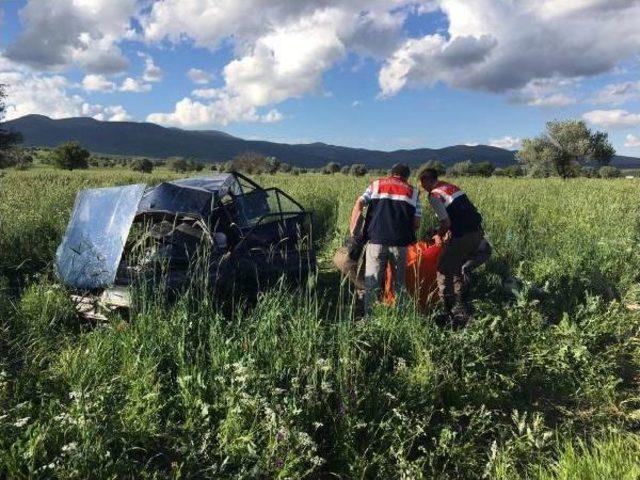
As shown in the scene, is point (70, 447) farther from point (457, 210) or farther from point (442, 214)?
point (457, 210)

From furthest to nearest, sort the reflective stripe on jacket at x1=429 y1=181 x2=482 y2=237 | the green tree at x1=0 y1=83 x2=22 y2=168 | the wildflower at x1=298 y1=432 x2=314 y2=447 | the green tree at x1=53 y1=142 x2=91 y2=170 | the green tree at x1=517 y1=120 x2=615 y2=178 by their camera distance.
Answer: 1. the green tree at x1=53 y1=142 x2=91 y2=170
2. the green tree at x1=517 y1=120 x2=615 y2=178
3. the green tree at x1=0 y1=83 x2=22 y2=168
4. the reflective stripe on jacket at x1=429 y1=181 x2=482 y2=237
5. the wildflower at x1=298 y1=432 x2=314 y2=447

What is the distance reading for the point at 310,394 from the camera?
354 centimetres

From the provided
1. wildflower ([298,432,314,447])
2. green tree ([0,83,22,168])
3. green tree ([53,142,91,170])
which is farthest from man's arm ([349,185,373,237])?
green tree ([53,142,91,170])

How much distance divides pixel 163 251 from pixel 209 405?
2.38m

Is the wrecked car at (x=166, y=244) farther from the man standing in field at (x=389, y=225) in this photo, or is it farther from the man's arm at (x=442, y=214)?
the man's arm at (x=442, y=214)

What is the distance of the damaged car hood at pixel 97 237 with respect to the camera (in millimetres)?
5309

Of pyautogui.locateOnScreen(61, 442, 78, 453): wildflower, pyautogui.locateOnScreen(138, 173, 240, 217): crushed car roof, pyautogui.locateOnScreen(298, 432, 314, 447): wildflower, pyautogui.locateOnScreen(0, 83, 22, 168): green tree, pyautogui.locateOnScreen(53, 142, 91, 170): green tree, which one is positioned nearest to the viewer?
pyautogui.locateOnScreen(61, 442, 78, 453): wildflower

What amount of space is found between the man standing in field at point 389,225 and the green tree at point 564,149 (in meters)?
56.5

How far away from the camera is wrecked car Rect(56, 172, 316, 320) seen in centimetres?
511

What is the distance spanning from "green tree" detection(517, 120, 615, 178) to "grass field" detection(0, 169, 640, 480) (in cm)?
5696

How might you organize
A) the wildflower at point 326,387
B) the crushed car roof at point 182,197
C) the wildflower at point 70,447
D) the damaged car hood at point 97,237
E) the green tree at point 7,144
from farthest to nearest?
the green tree at point 7,144, the crushed car roof at point 182,197, the damaged car hood at point 97,237, the wildflower at point 326,387, the wildflower at point 70,447

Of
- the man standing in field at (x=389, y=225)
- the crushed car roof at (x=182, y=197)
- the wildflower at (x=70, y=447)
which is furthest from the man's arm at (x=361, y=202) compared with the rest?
the wildflower at (x=70, y=447)

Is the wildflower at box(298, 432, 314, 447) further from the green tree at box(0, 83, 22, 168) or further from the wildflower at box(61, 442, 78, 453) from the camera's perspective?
the green tree at box(0, 83, 22, 168)

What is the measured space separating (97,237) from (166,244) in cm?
76
